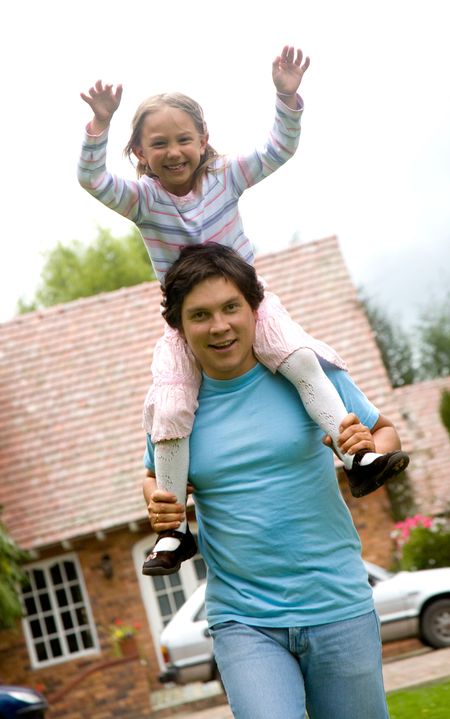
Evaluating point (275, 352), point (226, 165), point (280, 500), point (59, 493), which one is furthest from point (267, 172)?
point (59, 493)

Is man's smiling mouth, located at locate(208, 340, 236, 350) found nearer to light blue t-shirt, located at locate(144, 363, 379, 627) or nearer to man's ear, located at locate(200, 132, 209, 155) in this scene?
light blue t-shirt, located at locate(144, 363, 379, 627)

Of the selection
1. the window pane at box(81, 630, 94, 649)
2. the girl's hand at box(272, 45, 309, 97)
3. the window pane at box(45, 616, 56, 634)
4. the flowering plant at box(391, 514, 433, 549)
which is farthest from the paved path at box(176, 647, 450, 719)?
the girl's hand at box(272, 45, 309, 97)

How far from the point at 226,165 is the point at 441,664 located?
8.85m

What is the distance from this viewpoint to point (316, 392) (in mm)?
3619

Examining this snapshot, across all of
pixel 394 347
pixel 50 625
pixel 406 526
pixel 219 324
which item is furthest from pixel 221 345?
pixel 394 347

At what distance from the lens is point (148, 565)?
12.3ft

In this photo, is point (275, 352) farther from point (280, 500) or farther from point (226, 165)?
point (226, 165)

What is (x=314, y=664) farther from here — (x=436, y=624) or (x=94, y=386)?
(x=94, y=386)

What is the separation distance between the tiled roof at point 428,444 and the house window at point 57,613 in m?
5.60

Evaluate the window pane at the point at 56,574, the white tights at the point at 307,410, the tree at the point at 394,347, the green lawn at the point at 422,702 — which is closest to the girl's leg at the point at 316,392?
the white tights at the point at 307,410

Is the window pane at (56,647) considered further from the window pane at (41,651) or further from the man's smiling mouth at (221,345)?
the man's smiling mouth at (221,345)

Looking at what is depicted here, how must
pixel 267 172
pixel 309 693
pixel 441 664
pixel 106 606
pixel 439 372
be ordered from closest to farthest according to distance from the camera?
pixel 309 693 < pixel 267 172 < pixel 441 664 < pixel 106 606 < pixel 439 372

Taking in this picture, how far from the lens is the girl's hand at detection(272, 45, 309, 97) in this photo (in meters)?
3.84

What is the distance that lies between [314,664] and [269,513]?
0.47 metres
